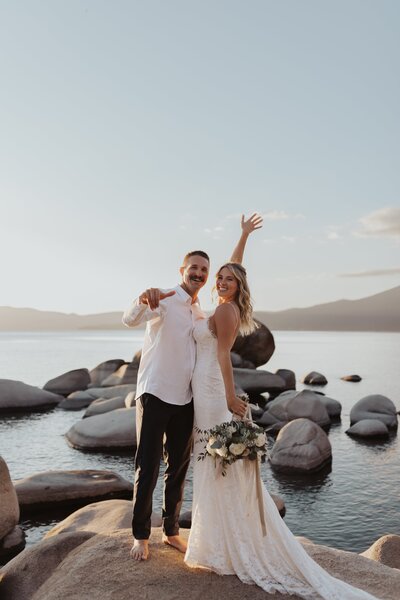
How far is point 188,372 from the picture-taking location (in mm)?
5672

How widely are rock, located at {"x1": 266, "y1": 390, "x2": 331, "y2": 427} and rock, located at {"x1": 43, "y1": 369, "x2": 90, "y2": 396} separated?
1476cm

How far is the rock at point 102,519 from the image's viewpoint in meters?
8.06

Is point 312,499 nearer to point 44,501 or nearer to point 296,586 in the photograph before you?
point 44,501

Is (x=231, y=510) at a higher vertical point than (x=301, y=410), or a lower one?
higher

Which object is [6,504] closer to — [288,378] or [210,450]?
[210,450]

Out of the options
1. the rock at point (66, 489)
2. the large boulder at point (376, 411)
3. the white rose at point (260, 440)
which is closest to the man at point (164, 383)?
the white rose at point (260, 440)

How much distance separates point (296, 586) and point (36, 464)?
43.3 feet

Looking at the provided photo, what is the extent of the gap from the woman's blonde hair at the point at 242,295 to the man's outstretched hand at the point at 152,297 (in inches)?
27.5

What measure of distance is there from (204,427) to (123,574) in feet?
5.20

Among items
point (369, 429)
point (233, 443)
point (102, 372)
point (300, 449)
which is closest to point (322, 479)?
point (300, 449)

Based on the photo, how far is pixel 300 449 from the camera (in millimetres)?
15523

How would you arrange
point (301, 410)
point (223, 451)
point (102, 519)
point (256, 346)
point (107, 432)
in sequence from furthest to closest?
1. point (256, 346)
2. point (301, 410)
3. point (107, 432)
4. point (102, 519)
5. point (223, 451)

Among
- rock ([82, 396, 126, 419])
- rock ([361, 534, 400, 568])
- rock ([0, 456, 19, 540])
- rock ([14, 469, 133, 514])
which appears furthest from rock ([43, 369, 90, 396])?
rock ([361, 534, 400, 568])

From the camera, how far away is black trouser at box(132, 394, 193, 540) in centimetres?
563
